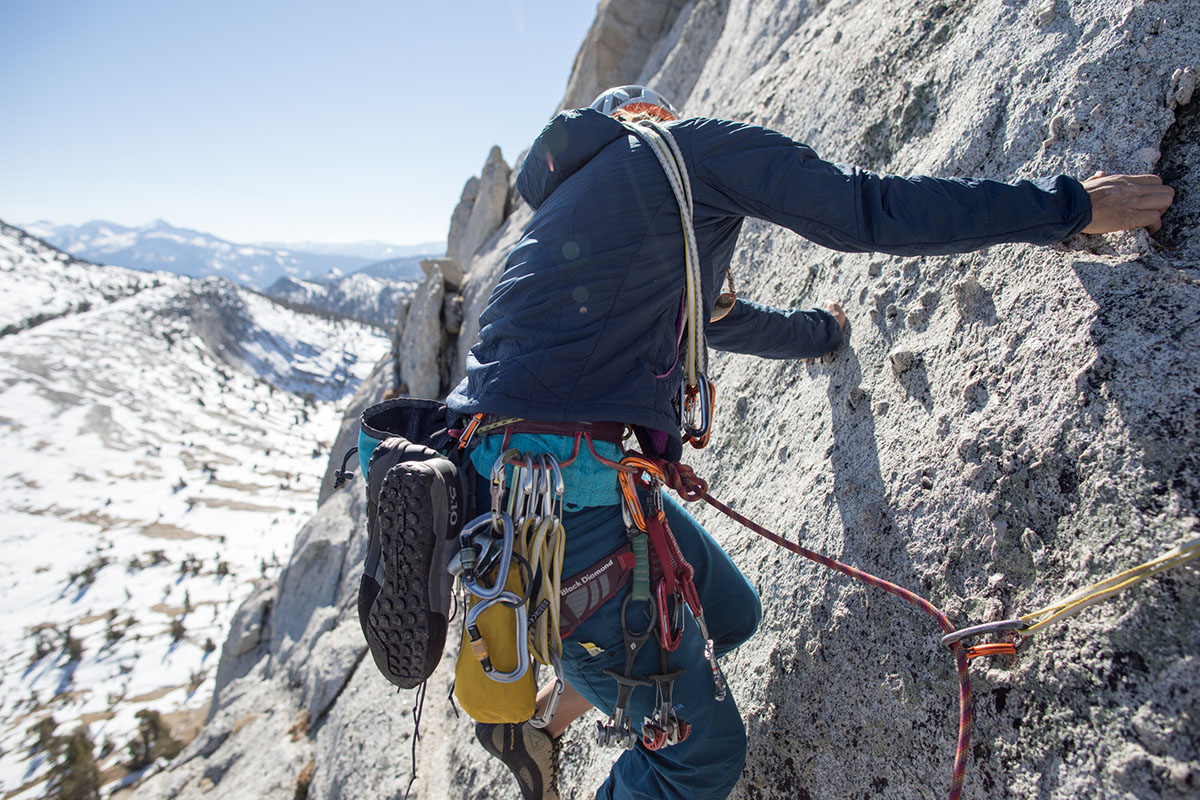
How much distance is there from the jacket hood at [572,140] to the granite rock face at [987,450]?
5.40 feet

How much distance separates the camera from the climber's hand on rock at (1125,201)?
1.93 metres

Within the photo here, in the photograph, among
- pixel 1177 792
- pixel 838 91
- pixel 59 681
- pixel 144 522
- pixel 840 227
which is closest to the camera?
pixel 1177 792

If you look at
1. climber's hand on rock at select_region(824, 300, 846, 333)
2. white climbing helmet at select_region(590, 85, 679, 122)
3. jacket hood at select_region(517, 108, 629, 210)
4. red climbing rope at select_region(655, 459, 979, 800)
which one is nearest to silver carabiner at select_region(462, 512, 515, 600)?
red climbing rope at select_region(655, 459, 979, 800)

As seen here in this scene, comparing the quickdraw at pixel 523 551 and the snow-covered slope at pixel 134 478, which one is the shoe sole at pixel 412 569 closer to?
the quickdraw at pixel 523 551

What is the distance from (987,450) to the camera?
2.14 m

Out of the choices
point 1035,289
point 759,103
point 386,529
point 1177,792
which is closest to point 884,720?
point 1177,792

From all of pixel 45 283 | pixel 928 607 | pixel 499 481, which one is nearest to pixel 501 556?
pixel 499 481

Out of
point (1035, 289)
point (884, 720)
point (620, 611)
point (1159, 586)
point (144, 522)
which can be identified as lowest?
point (144, 522)

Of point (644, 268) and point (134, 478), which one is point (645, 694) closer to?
point (644, 268)

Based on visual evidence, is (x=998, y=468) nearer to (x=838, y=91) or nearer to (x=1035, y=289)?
(x=1035, y=289)

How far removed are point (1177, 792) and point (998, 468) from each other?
97cm

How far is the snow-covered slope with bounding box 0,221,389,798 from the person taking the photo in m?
43.0

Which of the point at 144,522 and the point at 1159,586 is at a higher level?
the point at 1159,586

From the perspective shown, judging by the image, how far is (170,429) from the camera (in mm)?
95438
